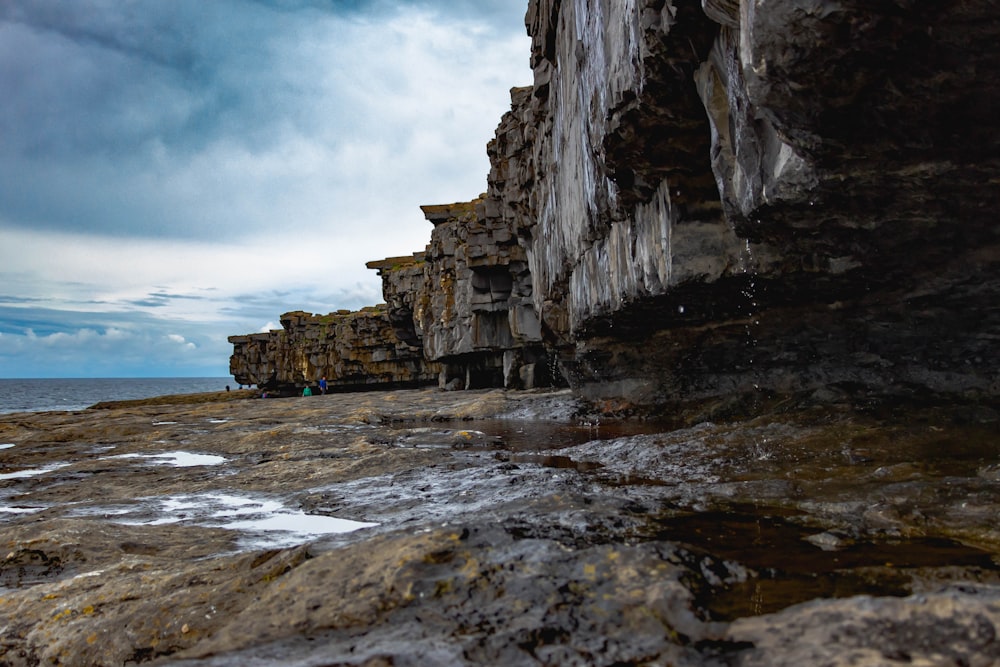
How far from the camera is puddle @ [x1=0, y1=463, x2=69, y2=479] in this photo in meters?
11.6

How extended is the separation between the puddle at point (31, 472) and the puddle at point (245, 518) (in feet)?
17.3

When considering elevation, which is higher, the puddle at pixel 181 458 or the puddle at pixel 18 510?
the puddle at pixel 18 510

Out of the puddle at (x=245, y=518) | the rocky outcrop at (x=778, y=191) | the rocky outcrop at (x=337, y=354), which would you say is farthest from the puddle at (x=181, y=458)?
the rocky outcrop at (x=337, y=354)

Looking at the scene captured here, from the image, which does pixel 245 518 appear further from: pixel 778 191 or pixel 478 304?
pixel 478 304

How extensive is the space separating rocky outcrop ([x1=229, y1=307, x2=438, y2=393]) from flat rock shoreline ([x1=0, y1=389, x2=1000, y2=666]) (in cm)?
4689

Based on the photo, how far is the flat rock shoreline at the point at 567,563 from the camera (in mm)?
2473

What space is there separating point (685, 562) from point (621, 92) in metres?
6.09

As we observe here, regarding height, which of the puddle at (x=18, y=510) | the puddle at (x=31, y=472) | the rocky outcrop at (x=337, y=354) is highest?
the rocky outcrop at (x=337, y=354)

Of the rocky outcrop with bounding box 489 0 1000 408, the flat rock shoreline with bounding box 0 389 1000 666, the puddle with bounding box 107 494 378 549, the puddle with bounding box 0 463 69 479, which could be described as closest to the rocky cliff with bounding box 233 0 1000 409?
the rocky outcrop with bounding box 489 0 1000 408

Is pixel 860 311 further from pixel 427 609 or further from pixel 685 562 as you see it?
pixel 427 609

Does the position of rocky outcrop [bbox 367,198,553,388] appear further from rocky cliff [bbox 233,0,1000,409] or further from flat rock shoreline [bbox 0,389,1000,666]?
flat rock shoreline [bbox 0,389,1000,666]

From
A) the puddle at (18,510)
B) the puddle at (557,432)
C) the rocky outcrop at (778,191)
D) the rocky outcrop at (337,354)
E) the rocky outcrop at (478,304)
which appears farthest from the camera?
the rocky outcrop at (337,354)

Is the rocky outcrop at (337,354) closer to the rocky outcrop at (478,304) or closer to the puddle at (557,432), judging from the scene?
the rocky outcrop at (478,304)

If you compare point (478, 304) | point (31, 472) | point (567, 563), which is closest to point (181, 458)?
point (31, 472)
